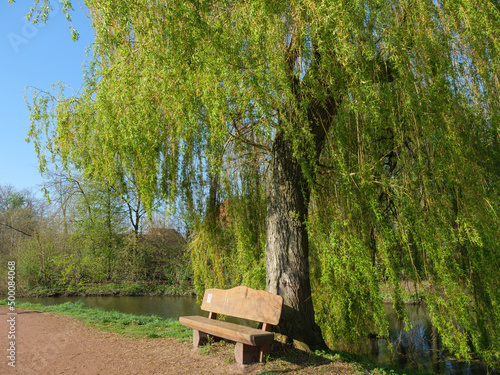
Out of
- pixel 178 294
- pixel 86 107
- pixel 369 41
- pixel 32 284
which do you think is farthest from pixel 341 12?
pixel 32 284

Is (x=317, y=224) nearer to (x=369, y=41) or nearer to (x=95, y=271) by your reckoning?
(x=369, y=41)

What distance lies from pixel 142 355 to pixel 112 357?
33 centimetres

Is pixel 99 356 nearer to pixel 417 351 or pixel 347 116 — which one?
pixel 347 116

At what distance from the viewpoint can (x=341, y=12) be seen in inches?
140

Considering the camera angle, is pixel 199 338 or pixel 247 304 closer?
pixel 247 304

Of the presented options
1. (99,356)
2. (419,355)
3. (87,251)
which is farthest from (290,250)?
(87,251)

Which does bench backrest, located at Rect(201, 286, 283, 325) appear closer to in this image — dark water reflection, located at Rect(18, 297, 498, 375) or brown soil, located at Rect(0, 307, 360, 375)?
brown soil, located at Rect(0, 307, 360, 375)

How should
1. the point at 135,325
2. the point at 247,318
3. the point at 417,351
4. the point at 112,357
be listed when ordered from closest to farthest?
1. the point at 247,318
2. the point at 112,357
3. the point at 135,325
4. the point at 417,351

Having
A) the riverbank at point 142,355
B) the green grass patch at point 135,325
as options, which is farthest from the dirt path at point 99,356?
the green grass patch at point 135,325

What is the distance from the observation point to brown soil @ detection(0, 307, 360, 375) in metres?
3.60

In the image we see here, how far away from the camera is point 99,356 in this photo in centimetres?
421

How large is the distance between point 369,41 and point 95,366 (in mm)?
4434

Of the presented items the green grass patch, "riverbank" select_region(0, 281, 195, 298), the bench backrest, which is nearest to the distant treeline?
"riverbank" select_region(0, 281, 195, 298)

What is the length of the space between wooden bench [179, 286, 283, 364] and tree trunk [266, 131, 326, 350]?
18.5 inches
